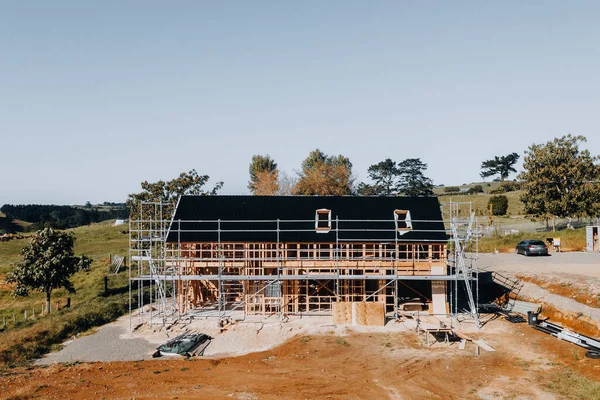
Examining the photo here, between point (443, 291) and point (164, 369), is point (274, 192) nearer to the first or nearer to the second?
point (443, 291)

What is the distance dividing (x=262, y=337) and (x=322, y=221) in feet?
28.8

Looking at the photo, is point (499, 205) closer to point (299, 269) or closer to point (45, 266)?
point (299, 269)

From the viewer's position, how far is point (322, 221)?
30.5 metres

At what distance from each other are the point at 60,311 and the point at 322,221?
67.1 ft

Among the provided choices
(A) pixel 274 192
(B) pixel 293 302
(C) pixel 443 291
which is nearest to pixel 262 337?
(B) pixel 293 302

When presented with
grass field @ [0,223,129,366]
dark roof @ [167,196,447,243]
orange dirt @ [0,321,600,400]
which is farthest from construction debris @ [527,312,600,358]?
grass field @ [0,223,129,366]

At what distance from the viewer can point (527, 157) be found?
54.0m

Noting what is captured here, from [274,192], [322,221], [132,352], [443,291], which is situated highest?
[274,192]

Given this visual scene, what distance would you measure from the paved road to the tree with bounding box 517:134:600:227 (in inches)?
395

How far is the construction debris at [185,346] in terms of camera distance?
23266 mm

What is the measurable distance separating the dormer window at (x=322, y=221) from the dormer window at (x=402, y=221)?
15.3 ft

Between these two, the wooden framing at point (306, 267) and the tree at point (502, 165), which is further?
the tree at point (502, 165)

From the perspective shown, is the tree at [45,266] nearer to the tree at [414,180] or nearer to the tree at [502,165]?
the tree at [414,180]

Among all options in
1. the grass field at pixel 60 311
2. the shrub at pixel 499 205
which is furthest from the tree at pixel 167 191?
the shrub at pixel 499 205
